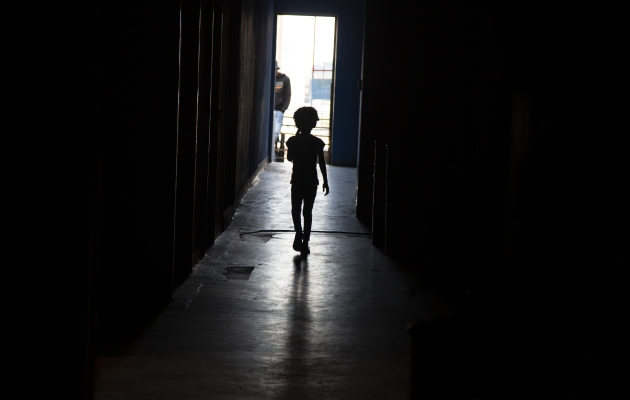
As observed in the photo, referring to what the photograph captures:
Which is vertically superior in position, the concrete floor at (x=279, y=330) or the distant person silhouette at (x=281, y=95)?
the distant person silhouette at (x=281, y=95)

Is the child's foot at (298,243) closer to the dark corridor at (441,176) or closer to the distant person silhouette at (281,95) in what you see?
the dark corridor at (441,176)

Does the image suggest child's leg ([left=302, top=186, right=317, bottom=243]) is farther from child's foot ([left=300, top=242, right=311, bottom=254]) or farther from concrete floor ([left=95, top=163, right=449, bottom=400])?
concrete floor ([left=95, top=163, right=449, bottom=400])

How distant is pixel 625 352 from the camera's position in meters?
2.00

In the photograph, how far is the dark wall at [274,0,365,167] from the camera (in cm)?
1306

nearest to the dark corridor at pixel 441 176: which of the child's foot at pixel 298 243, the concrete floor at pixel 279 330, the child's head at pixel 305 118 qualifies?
the concrete floor at pixel 279 330

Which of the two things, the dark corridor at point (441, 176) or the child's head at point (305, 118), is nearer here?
the dark corridor at point (441, 176)

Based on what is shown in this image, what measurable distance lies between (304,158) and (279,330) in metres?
2.12

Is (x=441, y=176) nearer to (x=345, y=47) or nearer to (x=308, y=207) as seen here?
(x=308, y=207)

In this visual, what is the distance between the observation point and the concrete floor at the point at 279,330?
2.98 meters

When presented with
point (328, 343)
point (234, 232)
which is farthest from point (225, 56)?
point (328, 343)

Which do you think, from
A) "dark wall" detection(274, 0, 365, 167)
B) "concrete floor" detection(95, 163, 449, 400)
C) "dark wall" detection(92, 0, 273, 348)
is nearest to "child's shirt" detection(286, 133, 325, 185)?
"concrete floor" detection(95, 163, 449, 400)

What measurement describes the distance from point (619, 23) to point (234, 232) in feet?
15.2

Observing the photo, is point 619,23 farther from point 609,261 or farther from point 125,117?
point 125,117

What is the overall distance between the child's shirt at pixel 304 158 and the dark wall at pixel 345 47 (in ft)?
24.5
